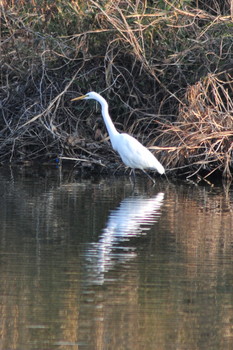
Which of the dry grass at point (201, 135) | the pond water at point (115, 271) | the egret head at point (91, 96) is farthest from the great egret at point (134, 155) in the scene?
the pond water at point (115, 271)

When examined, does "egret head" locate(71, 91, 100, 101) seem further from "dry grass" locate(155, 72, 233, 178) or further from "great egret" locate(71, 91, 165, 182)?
"dry grass" locate(155, 72, 233, 178)

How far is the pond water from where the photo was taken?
507 centimetres

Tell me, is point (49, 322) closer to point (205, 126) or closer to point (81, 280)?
point (81, 280)

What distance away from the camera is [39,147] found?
14938 millimetres

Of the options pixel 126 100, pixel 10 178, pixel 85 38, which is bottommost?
pixel 10 178

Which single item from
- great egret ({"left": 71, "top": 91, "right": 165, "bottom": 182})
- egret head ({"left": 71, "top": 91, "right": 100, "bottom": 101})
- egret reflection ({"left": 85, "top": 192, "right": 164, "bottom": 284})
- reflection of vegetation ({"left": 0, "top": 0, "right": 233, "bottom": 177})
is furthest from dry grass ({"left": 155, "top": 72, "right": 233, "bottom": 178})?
egret reflection ({"left": 85, "top": 192, "right": 164, "bottom": 284})

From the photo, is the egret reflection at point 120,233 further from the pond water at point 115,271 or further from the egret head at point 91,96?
the egret head at point 91,96

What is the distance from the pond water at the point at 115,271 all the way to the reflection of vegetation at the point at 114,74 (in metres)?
2.87

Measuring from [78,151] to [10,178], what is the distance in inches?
84.5

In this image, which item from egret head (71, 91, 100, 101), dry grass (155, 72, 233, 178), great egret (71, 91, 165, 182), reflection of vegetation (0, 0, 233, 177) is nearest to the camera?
great egret (71, 91, 165, 182)

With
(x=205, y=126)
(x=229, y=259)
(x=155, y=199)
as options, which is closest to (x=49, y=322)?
Answer: (x=229, y=259)

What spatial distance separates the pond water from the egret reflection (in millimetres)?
11

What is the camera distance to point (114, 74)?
14.7 metres

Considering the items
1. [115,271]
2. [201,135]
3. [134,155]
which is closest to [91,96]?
[134,155]
